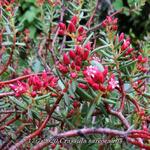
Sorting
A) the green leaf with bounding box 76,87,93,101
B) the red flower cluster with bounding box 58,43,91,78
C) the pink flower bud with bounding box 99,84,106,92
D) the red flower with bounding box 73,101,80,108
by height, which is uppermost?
the red flower cluster with bounding box 58,43,91,78

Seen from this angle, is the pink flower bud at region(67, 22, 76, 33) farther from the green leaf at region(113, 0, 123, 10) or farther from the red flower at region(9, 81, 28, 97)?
the green leaf at region(113, 0, 123, 10)

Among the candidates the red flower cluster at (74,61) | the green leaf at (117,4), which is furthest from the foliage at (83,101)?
the green leaf at (117,4)

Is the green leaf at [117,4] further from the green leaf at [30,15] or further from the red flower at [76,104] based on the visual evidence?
the red flower at [76,104]

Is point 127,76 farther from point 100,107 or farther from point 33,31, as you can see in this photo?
point 33,31

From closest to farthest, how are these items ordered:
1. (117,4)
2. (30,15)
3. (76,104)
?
(76,104) < (30,15) < (117,4)

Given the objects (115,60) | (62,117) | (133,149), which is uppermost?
(115,60)

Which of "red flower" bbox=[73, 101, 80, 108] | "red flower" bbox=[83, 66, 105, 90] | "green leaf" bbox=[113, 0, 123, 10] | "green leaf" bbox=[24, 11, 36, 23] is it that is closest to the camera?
"red flower" bbox=[83, 66, 105, 90]

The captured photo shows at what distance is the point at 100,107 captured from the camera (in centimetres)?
107

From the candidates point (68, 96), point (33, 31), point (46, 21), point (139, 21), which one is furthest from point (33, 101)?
point (139, 21)

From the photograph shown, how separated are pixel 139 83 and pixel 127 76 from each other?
7 cm

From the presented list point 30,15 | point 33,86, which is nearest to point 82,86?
point 33,86

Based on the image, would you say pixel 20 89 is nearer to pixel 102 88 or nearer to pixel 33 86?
pixel 33 86

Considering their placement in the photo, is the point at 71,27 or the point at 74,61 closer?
the point at 74,61

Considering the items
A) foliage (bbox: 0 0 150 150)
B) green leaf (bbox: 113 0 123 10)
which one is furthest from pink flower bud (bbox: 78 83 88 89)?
green leaf (bbox: 113 0 123 10)
